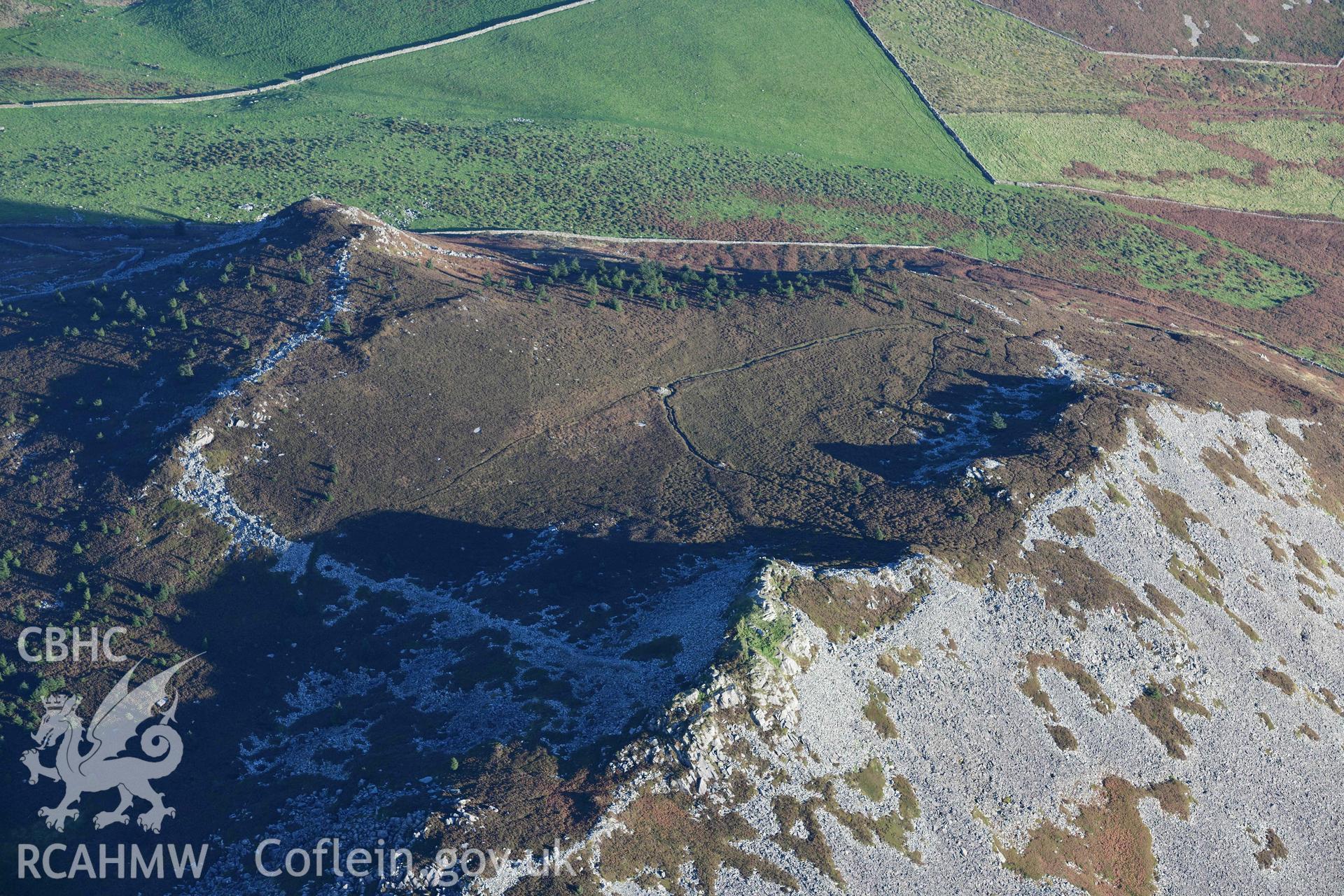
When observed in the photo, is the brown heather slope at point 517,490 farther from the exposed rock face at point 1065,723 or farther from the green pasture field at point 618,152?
the green pasture field at point 618,152

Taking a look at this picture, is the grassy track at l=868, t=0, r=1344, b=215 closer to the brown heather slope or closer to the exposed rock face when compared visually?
the brown heather slope

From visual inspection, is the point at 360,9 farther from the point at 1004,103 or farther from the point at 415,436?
the point at 415,436

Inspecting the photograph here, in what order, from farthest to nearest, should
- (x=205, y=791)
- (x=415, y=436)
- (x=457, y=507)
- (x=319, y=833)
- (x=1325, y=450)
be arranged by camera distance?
1. (x=1325, y=450)
2. (x=415, y=436)
3. (x=457, y=507)
4. (x=205, y=791)
5. (x=319, y=833)

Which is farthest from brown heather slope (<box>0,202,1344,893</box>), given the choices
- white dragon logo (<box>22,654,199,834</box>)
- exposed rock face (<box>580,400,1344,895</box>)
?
white dragon logo (<box>22,654,199,834</box>)

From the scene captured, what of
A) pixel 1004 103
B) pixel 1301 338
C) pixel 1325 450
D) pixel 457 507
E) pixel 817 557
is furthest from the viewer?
pixel 1004 103

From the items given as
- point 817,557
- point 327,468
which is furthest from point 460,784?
point 327,468

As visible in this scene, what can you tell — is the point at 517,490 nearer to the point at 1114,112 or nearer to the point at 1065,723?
the point at 1065,723
